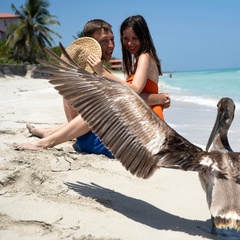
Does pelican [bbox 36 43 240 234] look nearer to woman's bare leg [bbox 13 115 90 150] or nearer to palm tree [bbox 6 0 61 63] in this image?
woman's bare leg [bbox 13 115 90 150]

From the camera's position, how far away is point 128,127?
10.3ft

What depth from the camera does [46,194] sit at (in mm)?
3182

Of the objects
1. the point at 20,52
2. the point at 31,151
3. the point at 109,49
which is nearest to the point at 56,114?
the point at 109,49

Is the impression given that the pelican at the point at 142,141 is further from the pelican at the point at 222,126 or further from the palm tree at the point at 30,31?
the palm tree at the point at 30,31

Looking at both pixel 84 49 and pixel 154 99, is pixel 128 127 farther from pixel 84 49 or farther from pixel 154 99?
pixel 84 49

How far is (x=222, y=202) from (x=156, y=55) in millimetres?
2460

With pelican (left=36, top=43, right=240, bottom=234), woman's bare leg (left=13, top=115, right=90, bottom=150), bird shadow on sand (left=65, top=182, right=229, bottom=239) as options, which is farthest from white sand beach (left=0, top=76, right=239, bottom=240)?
pelican (left=36, top=43, right=240, bottom=234)

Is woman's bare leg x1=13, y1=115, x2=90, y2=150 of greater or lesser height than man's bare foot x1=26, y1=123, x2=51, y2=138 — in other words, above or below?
above

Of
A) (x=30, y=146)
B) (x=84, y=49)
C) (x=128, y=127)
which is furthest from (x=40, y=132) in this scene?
(x=128, y=127)

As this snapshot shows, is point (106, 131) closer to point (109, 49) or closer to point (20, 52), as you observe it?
point (109, 49)

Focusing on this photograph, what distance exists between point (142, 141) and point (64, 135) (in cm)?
163

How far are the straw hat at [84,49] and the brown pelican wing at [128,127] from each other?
2.89 feet

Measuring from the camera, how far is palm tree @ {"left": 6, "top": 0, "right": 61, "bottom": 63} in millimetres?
41156

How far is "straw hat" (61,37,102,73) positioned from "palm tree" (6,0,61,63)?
37102mm
